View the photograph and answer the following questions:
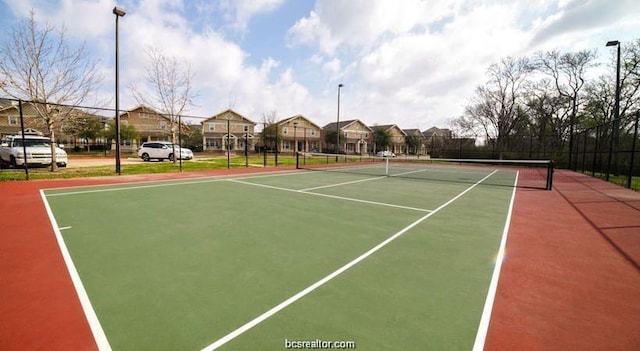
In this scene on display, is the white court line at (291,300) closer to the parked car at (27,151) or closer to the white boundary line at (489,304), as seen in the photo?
the white boundary line at (489,304)

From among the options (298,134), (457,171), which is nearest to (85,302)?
(457,171)

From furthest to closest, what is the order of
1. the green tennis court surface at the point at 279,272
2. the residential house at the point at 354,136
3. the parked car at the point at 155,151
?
the residential house at the point at 354,136 → the parked car at the point at 155,151 → the green tennis court surface at the point at 279,272

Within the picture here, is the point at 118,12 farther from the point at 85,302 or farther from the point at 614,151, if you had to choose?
the point at 614,151

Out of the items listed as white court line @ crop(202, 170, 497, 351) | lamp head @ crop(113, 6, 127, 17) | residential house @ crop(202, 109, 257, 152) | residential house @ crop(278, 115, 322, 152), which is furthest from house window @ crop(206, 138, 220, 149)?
white court line @ crop(202, 170, 497, 351)

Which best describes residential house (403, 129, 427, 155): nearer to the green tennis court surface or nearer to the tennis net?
the tennis net

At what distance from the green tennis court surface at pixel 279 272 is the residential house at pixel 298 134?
4605 centimetres

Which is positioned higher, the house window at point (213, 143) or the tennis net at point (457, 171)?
the house window at point (213, 143)

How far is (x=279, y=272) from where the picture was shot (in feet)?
12.5

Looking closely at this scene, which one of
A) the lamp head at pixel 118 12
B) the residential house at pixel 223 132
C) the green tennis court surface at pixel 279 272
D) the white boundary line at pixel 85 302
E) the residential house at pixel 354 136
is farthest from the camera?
the residential house at pixel 354 136

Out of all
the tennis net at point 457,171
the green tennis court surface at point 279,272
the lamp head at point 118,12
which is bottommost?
the green tennis court surface at point 279,272

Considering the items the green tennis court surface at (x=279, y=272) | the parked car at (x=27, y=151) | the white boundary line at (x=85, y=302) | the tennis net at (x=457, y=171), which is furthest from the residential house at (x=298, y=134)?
the white boundary line at (x=85, y=302)

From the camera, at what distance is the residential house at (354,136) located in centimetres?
6215

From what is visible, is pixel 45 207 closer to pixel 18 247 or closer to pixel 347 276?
pixel 18 247

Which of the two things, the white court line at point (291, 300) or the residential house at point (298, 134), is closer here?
the white court line at point (291, 300)
